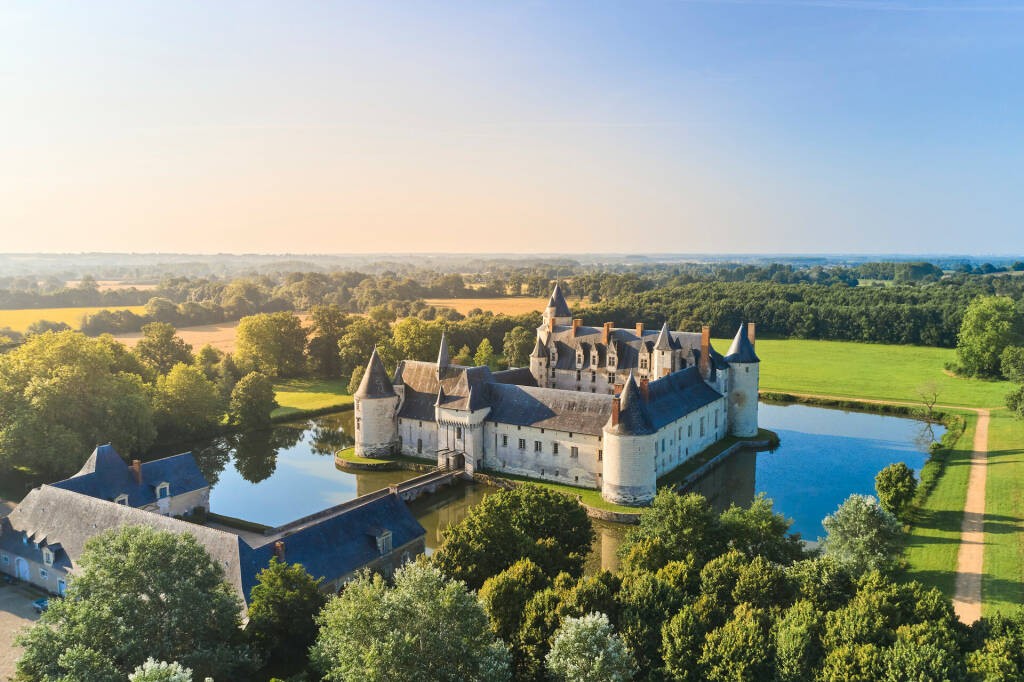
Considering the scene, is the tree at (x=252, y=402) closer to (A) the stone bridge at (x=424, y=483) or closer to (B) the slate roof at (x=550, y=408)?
(A) the stone bridge at (x=424, y=483)

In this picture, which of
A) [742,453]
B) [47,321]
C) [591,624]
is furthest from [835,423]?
[47,321]

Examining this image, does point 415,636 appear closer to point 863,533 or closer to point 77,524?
point 863,533

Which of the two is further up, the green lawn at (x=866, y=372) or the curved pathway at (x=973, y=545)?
the green lawn at (x=866, y=372)

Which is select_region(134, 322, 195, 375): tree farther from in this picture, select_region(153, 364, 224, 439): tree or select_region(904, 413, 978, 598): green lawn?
select_region(904, 413, 978, 598): green lawn

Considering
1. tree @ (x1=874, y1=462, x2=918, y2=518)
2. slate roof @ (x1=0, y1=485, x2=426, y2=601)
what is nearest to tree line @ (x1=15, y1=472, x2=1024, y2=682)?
slate roof @ (x1=0, y1=485, x2=426, y2=601)

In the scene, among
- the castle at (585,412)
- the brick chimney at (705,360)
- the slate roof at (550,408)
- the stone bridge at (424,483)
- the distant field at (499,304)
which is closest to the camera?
the castle at (585,412)

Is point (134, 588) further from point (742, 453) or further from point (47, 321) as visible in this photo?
point (47, 321)

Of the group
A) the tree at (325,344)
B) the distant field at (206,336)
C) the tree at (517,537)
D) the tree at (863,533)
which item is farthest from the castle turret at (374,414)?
the distant field at (206,336)

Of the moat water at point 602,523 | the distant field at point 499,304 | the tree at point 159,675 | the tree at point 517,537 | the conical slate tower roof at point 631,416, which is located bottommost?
the moat water at point 602,523
